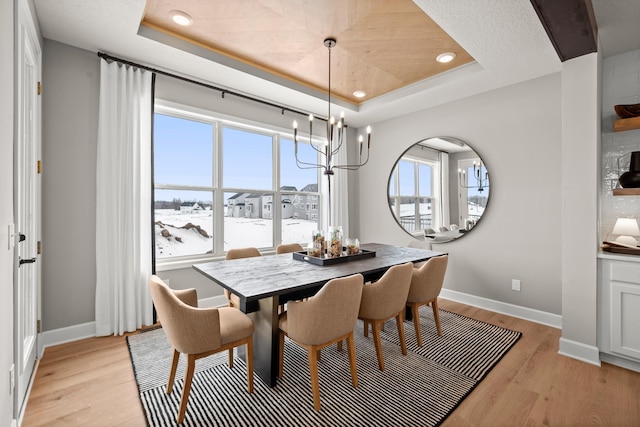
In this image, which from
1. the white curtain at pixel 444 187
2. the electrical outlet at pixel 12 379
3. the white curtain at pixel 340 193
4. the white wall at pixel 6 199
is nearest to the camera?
the white wall at pixel 6 199

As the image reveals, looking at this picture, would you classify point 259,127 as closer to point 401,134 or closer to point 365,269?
point 401,134

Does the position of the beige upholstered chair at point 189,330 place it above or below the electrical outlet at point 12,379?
above

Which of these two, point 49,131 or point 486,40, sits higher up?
point 486,40

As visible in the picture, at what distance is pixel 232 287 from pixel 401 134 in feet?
11.5

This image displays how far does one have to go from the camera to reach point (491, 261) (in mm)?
3500

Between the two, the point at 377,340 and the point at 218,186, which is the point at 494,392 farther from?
the point at 218,186

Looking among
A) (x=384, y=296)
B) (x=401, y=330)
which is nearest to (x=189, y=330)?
(x=384, y=296)

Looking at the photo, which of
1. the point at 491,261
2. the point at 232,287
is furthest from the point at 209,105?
the point at 491,261

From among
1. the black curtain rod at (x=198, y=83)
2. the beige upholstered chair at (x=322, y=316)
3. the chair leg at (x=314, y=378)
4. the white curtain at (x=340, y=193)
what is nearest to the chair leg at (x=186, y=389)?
the beige upholstered chair at (x=322, y=316)

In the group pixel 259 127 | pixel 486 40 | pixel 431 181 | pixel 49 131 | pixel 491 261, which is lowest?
pixel 491 261

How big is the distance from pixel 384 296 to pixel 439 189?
2.39 m

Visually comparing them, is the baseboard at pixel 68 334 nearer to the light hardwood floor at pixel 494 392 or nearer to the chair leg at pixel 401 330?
the light hardwood floor at pixel 494 392

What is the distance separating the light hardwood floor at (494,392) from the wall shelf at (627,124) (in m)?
1.91

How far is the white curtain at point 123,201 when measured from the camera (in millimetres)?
2715
